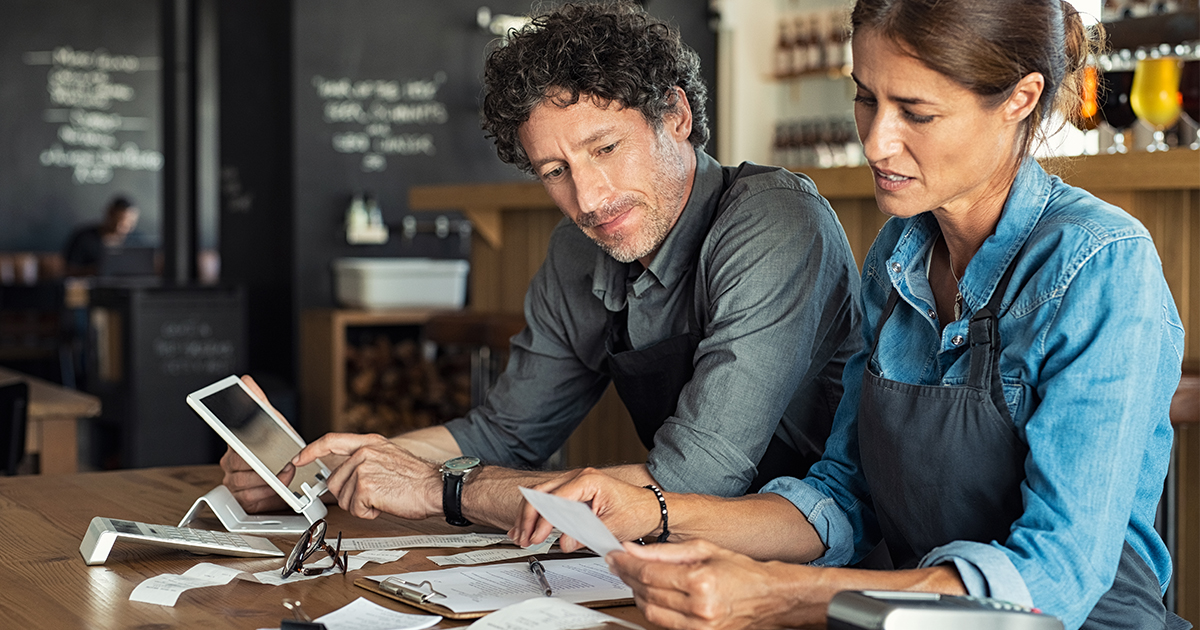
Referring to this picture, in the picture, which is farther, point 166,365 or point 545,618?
point 166,365

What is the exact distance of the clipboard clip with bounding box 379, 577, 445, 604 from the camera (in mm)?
1297

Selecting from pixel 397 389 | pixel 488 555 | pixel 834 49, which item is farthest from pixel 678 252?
pixel 834 49

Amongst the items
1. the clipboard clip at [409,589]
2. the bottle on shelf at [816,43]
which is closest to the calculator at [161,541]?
the clipboard clip at [409,589]

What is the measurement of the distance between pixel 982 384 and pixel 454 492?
740 mm

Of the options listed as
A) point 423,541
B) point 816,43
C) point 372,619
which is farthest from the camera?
point 816,43

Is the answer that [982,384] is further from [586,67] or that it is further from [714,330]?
[586,67]

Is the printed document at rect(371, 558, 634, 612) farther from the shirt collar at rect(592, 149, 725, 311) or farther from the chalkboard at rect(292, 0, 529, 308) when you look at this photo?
the chalkboard at rect(292, 0, 529, 308)

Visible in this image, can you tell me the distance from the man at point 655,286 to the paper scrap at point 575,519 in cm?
32

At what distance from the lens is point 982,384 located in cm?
Answer: 127

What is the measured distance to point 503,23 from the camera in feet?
19.4

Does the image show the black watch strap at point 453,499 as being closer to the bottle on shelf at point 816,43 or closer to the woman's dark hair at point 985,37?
the woman's dark hair at point 985,37

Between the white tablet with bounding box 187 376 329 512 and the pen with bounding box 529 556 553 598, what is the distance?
378mm

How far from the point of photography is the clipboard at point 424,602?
1.25 m

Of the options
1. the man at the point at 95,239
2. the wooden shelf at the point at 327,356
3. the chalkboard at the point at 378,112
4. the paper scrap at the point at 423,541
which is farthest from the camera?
the man at the point at 95,239
